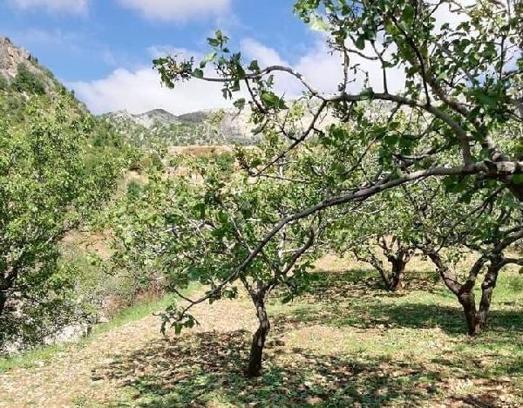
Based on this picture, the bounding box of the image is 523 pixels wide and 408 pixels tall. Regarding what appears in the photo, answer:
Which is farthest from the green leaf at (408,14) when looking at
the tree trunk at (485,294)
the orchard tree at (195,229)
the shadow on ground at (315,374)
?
the tree trunk at (485,294)

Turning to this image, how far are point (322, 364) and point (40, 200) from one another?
50.6ft

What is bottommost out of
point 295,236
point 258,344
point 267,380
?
point 267,380

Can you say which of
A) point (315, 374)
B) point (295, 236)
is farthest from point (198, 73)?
point (315, 374)

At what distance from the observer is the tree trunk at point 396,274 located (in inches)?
1136

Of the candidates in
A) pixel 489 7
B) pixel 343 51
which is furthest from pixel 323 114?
pixel 489 7

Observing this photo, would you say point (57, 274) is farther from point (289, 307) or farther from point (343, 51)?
point (343, 51)

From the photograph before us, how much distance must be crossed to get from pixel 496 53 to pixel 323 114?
258 centimetres

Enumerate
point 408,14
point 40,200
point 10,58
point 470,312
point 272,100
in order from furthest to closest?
point 10,58 < point 40,200 < point 470,312 < point 272,100 < point 408,14

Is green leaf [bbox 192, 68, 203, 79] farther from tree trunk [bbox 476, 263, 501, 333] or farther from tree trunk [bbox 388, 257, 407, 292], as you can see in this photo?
tree trunk [bbox 388, 257, 407, 292]

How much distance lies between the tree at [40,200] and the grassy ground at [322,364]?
588 cm

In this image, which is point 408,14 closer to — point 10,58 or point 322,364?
point 322,364

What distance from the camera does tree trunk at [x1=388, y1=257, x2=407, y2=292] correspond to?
94.7 ft

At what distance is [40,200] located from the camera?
24.8m

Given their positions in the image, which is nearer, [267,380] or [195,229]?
[195,229]
